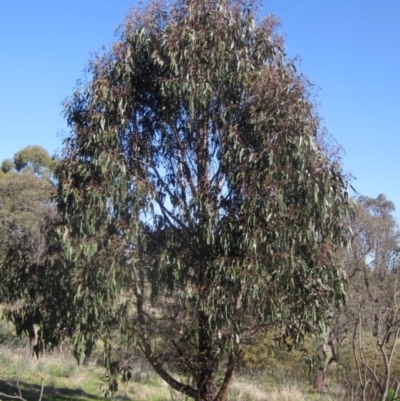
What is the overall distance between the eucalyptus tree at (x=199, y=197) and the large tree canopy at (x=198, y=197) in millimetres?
20

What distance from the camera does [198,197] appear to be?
7609 millimetres

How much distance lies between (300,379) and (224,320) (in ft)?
32.9

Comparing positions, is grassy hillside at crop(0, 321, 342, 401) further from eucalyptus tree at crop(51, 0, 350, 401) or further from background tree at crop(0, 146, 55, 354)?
eucalyptus tree at crop(51, 0, 350, 401)

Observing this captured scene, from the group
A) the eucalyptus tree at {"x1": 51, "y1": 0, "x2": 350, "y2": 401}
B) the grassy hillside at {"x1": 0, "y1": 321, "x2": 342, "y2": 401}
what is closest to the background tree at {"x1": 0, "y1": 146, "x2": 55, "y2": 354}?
the eucalyptus tree at {"x1": 51, "y1": 0, "x2": 350, "y2": 401}

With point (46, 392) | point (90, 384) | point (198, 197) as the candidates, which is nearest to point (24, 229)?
point (90, 384)

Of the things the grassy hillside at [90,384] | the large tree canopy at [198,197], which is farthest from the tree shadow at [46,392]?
the large tree canopy at [198,197]

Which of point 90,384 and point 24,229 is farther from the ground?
point 24,229

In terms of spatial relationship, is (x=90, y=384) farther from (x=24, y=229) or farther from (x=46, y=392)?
(x=24, y=229)

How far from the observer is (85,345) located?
7398mm

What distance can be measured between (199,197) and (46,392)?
6.79 metres

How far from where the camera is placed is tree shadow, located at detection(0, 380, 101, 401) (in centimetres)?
1166

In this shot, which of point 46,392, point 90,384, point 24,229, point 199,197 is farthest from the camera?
point 24,229

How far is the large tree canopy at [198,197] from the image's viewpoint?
283 inches

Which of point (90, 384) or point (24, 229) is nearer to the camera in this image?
point (90, 384)
